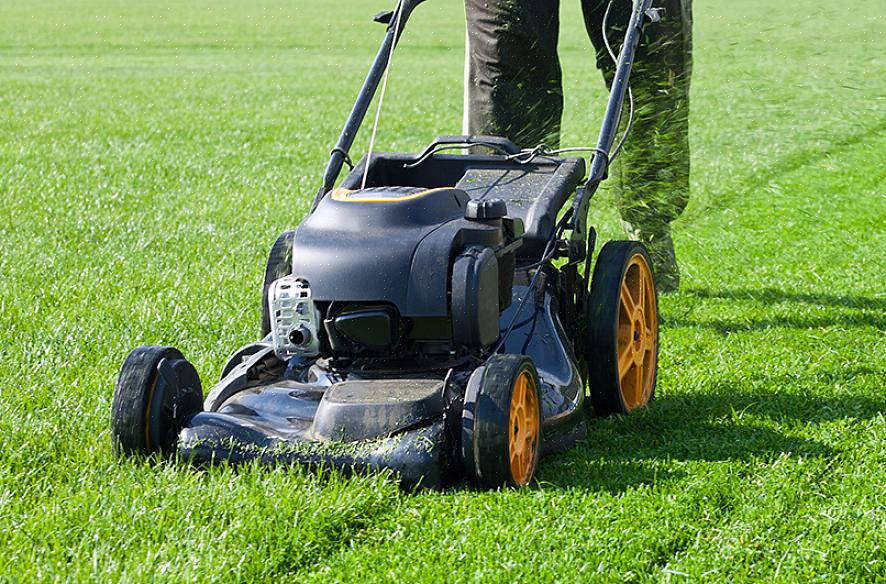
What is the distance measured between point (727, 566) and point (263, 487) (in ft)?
2.96

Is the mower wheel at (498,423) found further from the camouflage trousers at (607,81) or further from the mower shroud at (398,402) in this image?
the camouflage trousers at (607,81)

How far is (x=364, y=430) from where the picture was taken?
2.87 metres

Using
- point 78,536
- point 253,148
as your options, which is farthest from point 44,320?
point 253,148

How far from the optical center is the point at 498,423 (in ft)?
9.04

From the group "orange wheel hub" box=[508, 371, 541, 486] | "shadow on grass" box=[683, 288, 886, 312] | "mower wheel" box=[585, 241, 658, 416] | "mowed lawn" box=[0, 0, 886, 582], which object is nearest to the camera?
"mowed lawn" box=[0, 0, 886, 582]

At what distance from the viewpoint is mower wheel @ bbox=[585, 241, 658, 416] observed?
11.2 ft

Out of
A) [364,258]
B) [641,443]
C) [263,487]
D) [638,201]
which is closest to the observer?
[263,487]

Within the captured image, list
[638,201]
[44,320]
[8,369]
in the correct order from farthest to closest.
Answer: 1. [638,201]
2. [44,320]
3. [8,369]

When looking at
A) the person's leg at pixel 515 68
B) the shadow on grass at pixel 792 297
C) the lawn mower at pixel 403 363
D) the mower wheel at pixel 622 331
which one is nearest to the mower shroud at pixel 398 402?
the lawn mower at pixel 403 363

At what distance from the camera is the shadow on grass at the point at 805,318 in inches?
185

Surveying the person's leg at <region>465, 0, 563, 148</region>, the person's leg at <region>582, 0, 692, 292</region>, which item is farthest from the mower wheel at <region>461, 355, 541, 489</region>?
the person's leg at <region>582, 0, 692, 292</region>

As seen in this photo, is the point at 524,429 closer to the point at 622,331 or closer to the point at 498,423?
the point at 498,423

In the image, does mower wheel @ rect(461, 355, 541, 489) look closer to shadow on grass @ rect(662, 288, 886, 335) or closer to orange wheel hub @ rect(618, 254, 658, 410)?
orange wheel hub @ rect(618, 254, 658, 410)

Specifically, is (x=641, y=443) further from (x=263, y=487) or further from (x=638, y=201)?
(x=638, y=201)
